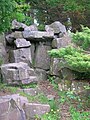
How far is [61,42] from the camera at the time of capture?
6.80 m

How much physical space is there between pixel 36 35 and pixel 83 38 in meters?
2.05

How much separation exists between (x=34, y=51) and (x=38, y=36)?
0.42m

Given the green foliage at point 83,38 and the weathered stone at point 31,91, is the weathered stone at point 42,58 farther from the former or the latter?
→ the green foliage at point 83,38

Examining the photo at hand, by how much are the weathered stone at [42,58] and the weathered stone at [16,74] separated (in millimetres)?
922

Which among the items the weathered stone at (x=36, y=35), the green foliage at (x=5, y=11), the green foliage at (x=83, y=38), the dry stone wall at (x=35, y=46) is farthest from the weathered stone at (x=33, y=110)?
the weathered stone at (x=36, y=35)

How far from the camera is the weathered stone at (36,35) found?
6902 mm

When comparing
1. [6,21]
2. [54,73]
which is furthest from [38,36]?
[6,21]

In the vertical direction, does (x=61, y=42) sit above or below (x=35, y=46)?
above

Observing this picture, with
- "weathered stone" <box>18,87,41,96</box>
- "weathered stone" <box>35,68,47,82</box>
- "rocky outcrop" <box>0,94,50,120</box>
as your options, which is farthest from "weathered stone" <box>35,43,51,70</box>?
"rocky outcrop" <box>0,94,50,120</box>

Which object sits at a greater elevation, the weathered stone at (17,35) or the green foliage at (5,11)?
the green foliage at (5,11)

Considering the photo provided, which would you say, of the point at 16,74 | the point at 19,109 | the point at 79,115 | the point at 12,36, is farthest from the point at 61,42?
the point at 19,109

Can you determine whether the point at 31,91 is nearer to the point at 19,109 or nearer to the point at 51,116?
the point at 51,116

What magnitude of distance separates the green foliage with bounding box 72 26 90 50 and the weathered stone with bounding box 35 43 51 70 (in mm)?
1485

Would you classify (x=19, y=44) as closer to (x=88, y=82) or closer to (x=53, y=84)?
(x=53, y=84)
